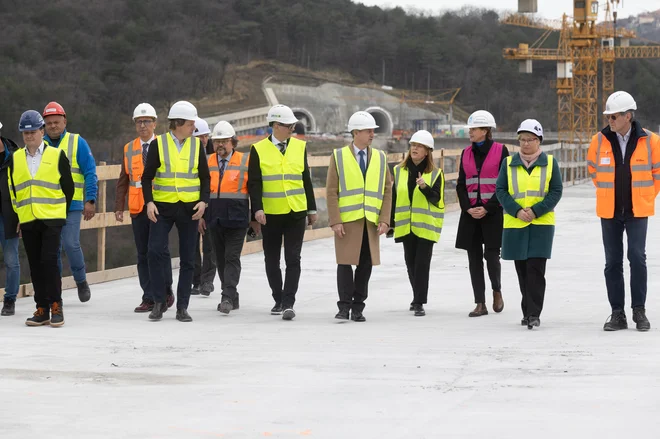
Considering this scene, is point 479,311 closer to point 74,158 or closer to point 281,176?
point 281,176

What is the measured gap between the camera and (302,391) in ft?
19.8

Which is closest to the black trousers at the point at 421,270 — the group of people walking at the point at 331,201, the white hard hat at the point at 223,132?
the group of people walking at the point at 331,201

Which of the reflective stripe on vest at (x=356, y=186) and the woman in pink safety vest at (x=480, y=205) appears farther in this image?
the woman in pink safety vest at (x=480, y=205)

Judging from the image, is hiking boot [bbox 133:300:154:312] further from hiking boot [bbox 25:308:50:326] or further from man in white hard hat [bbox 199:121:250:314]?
hiking boot [bbox 25:308:50:326]

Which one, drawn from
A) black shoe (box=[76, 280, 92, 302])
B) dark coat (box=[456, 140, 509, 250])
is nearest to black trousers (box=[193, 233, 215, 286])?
black shoe (box=[76, 280, 92, 302])

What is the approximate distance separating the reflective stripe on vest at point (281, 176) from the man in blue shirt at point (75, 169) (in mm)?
1417

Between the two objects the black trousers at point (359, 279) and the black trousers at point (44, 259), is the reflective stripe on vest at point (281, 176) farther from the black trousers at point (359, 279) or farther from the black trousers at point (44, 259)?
the black trousers at point (44, 259)

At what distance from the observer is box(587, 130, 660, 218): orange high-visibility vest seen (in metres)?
8.02

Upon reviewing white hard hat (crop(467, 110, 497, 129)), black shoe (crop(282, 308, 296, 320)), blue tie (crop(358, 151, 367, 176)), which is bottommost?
black shoe (crop(282, 308, 296, 320))

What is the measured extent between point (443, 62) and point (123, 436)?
158096 millimetres

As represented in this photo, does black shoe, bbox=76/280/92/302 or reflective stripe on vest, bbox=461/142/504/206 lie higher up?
reflective stripe on vest, bbox=461/142/504/206

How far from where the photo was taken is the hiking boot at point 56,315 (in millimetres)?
8484

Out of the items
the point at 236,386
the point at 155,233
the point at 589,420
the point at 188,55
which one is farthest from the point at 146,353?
the point at 188,55

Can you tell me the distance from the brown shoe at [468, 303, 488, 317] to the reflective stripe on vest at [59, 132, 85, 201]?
10.8 ft
